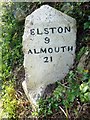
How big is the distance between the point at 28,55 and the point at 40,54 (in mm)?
117

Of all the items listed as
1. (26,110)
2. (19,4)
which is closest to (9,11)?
(19,4)

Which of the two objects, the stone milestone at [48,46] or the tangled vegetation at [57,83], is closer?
the tangled vegetation at [57,83]

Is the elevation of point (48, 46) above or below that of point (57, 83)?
above

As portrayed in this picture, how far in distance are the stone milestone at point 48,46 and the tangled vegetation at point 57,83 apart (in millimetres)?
101

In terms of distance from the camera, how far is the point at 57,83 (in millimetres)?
3436

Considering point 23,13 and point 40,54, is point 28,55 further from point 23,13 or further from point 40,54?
point 23,13

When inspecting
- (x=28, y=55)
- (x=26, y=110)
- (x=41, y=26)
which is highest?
(x=41, y=26)

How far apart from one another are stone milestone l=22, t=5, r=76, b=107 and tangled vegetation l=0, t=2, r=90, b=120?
0.10 meters

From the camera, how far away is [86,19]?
3678mm

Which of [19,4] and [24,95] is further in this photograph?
[19,4]

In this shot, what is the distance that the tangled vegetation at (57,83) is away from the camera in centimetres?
310

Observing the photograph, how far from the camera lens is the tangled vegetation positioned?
122 inches

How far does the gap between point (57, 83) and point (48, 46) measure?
357 millimetres

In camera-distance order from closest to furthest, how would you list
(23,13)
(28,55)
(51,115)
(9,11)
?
(51,115), (28,55), (23,13), (9,11)
